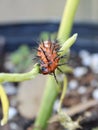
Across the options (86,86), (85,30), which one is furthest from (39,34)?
(86,86)

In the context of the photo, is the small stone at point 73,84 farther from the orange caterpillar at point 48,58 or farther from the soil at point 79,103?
the orange caterpillar at point 48,58

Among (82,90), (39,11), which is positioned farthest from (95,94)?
(39,11)

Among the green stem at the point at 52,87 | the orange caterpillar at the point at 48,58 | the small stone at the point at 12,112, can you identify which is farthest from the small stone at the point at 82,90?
the orange caterpillar at the point at 48,58

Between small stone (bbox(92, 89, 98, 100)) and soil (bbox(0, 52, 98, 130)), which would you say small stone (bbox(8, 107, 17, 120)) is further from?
small stone (bbox(92, 89, 98, 100))

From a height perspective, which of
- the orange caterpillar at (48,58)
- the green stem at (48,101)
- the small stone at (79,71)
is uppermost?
the orange caterpillar at (48,58)

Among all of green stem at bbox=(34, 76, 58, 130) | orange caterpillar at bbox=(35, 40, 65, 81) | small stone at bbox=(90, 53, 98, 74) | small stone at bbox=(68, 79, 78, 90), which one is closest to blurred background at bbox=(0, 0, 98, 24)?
small stone at bbox=(90, 53, 98, 74)

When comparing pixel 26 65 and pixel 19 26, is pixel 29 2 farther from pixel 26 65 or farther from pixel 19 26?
pixel 26 65

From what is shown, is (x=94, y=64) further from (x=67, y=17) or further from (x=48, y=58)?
(x=48, y=58)
